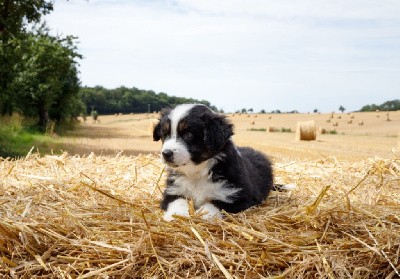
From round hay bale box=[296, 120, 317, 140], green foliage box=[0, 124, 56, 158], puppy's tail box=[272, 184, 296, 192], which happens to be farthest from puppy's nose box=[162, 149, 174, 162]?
round hay bale box=[296, 120, 317, 140]

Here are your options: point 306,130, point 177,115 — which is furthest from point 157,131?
point 306,130

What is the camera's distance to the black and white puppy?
4.01m

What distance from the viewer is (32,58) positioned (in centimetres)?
2767

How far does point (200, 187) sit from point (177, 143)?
523mm

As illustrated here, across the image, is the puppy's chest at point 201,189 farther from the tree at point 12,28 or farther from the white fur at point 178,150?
the tree at point 12,28

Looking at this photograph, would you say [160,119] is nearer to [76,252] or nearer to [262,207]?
[262,207]

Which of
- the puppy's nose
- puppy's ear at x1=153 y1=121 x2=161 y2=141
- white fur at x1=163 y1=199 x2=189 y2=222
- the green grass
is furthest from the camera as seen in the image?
the green grass

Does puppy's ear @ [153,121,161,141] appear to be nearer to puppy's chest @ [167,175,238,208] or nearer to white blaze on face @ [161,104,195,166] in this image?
white blaze on face @ [161,104,195,166]

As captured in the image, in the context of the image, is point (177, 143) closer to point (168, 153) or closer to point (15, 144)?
point (168, 153)

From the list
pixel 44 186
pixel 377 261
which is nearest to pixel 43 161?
pixel 44 186

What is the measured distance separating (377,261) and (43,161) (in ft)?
18.0

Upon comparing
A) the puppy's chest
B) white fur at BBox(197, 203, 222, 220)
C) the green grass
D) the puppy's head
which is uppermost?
the puppy's head

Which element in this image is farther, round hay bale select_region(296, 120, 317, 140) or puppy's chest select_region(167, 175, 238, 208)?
round hay bale select_region(296, 120, 317, 140)

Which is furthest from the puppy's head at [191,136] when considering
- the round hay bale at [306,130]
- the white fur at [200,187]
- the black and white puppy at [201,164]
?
the round hay bale at [306,130]
